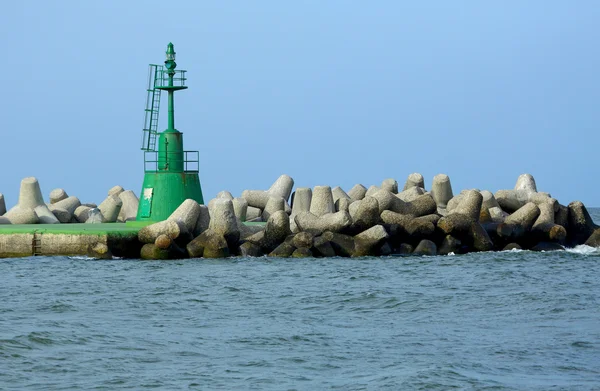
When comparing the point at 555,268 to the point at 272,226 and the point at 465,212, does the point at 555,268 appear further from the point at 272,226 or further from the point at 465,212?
the point at 272,226

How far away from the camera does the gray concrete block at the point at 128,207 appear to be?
90.5ft

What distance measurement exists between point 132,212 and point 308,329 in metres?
15.3

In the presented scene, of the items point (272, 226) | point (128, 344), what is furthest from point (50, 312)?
point (272, 226)

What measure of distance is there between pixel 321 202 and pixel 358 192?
Answer: 387 cm

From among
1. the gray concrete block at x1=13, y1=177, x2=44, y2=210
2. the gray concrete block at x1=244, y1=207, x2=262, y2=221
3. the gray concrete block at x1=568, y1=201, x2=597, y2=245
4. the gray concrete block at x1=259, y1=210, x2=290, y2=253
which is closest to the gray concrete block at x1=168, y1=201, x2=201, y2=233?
the gray concrete block at x1=259, y1=210, x2=290, y2=253

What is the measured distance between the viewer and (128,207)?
91.1ft

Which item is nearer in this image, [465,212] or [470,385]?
[470,385]

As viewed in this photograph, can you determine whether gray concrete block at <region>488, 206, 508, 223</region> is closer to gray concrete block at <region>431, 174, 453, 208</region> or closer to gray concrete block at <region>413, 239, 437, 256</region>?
gray concrete block at <region>431, 174, 453, 208</region>

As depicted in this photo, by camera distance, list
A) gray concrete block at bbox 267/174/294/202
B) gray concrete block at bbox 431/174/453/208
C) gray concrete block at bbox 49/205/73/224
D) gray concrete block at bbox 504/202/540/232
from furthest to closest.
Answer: gray concrete block at bbox 267/174/294/202 → gray concrete block at bbox 49/205/73/224 → gray concrete block at bbox 431/174/453/208 → gray concrete block at bbox 504/202/540/232

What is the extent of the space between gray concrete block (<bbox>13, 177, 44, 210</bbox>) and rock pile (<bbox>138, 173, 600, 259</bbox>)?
495 cm

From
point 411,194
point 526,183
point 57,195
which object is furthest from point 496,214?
point 57,195

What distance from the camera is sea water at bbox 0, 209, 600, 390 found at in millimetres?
10164

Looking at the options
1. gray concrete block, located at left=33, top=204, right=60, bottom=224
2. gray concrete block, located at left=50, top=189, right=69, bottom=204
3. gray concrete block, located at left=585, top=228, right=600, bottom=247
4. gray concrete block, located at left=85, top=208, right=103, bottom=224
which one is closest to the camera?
gray concrete block, located at left=585, top=228, right=600, bottom=247

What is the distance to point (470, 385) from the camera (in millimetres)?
9656
